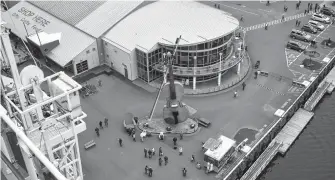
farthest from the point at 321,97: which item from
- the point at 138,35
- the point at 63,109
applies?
the point at 63,109

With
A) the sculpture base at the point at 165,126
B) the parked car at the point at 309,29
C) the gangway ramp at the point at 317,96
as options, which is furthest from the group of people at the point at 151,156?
the parked car at the point at 309,29

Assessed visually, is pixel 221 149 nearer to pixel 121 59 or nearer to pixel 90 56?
pixel 121 59

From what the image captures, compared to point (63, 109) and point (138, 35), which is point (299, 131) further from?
point (63, 109)

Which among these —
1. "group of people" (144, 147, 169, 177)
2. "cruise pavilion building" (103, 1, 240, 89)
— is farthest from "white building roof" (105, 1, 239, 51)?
"group of people" (144, 147, 169, 177)

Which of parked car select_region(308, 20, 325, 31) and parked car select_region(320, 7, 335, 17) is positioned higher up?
parked car select_region(320, 7, 335, 17)

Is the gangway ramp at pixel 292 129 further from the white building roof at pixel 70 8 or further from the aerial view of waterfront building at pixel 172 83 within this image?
the white building roof at pixel 70 8

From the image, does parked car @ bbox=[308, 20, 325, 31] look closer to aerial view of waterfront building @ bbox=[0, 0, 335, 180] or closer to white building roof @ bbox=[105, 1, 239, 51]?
aerial view of waterfront building @ bbox=[0, 0, 335, 180]
